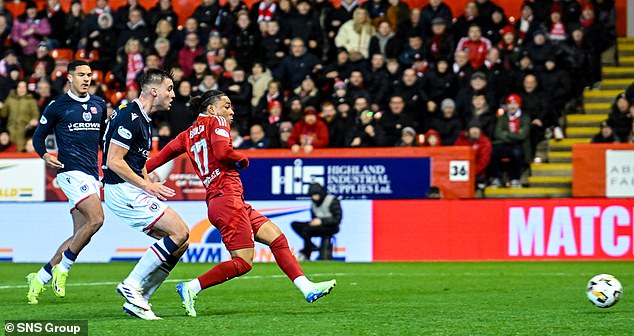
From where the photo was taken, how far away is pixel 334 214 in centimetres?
2052

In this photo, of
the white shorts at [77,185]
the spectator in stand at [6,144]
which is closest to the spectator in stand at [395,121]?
the spectator in stand at [6,144]

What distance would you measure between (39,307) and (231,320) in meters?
2.37

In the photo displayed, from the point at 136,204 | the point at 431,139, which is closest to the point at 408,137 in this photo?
the point at 431,139

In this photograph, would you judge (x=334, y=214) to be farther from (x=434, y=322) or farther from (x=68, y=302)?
(x=434, y=322)

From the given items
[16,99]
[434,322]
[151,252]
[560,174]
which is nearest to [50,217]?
[16,99]

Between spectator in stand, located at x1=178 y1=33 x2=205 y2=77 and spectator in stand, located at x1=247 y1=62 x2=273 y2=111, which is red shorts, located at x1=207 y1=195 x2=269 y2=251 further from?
spectator in stand, located at x1=178 y1=33 x2=205 y2=77

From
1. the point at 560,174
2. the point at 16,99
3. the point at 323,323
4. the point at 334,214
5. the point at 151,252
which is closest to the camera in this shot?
the point at 323,323

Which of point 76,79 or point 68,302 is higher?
point 76,79

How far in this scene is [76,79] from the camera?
40.2ft

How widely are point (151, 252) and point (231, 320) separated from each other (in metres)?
1.00

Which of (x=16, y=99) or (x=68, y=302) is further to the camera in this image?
(x=16, y=99)

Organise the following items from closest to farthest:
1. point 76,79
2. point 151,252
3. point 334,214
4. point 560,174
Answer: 1. point 151,252
2. point 76,79
3. point 334,214
4. point 560,174

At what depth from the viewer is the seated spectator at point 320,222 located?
67.2 ft

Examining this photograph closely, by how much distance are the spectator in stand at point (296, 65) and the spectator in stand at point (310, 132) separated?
1858 millimetres
